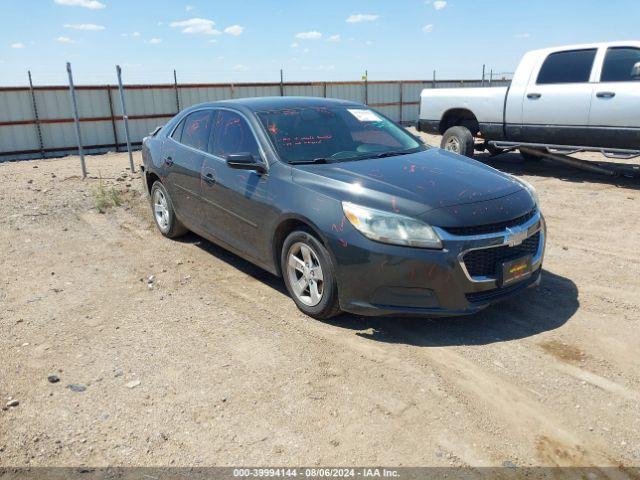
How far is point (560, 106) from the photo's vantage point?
8.59 m

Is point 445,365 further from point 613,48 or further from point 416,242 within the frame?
point 613,48

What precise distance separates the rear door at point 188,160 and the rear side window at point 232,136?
0.17m

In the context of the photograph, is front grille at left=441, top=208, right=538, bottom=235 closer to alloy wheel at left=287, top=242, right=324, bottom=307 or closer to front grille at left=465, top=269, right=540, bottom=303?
front grille at left=465, top=269, right=540, bottom=303

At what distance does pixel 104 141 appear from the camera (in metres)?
15.9

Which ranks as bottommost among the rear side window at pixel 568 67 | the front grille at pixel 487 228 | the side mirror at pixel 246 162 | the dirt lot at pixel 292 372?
the dirt lot at pixel 292 372

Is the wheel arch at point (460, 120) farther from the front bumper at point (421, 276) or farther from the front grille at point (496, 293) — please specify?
the front bumper at point (421, 276)

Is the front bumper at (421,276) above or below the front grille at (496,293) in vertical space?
above

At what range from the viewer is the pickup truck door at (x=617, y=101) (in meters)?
7.76

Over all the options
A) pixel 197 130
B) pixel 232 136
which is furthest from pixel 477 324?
pixel 197 130

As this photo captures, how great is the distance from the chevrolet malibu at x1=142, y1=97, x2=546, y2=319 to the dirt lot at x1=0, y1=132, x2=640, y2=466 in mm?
338

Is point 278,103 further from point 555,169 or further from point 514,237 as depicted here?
point 555,169

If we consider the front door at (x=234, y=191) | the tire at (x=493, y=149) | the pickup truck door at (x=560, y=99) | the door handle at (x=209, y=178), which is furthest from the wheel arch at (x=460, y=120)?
the door handle at (x=209, y=178)

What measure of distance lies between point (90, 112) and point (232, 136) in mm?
12567

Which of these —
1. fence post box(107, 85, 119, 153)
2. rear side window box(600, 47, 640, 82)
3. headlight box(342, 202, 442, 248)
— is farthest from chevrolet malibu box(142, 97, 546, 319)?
fence post box(107, 85, 119, 153)
